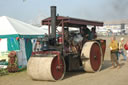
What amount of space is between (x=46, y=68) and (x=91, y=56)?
2310mm

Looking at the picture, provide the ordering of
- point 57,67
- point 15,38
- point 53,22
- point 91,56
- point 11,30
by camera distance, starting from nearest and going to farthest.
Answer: point 57,67, point 53,22, point 91,56, point 15,38, point 11,30

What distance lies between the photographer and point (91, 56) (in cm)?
841

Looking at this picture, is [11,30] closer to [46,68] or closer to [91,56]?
[91,56]

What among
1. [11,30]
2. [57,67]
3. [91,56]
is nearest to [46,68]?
[57,67]

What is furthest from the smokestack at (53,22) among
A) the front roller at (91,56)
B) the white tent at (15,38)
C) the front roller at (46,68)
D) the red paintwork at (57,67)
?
the white tent at (15,38)

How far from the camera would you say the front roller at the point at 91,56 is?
27.0 ft

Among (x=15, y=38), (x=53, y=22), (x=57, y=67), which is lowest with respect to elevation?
(x=57, y=67)

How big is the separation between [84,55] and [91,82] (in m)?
1.67

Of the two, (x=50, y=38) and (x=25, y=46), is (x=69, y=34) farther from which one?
(x=25, y=46)

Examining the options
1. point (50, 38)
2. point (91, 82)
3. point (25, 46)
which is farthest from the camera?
point (25, 46)

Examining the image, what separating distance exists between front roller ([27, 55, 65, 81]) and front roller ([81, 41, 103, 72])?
4.53 feet

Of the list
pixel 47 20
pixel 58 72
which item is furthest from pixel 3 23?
pixel 58 72

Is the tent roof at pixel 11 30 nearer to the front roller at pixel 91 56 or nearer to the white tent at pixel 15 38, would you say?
the white tent at pixel 15 38

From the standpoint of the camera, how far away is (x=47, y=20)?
8.37 m
